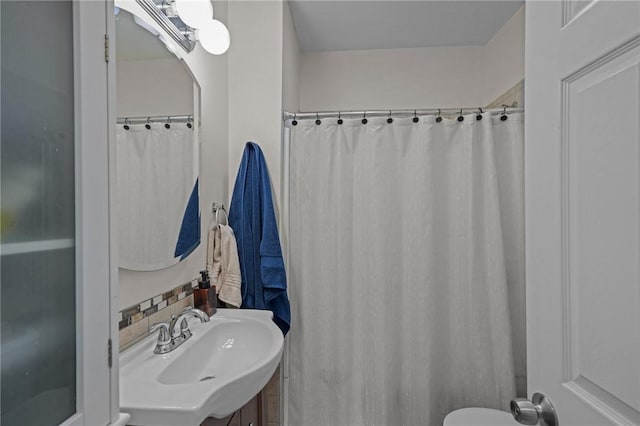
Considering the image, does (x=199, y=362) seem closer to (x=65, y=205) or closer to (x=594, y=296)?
(x=65, y=205)

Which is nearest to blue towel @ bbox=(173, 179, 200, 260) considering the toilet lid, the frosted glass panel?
the frosted glass panel

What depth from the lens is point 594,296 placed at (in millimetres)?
528

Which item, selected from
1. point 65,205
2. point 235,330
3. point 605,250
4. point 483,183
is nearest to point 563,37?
point 605,250

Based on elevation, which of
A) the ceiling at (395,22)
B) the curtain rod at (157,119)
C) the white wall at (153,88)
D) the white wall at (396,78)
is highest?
the ceiling at (395,22)

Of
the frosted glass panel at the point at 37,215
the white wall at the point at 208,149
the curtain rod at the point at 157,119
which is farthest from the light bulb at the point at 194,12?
the frosted glass panel at the point at 37,215

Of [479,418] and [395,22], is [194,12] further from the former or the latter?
[479,418]

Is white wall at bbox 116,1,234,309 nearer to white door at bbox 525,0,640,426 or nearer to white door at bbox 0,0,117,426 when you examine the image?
white door at bbox 0,0,117,426

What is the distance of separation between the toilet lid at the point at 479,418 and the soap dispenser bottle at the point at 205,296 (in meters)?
1.14

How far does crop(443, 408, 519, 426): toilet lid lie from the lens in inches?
58.4

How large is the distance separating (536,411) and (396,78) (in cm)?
234

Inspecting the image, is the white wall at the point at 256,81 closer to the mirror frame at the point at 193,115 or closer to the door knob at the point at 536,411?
the mirror frame at the point at 193,115

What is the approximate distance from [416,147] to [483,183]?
1.30 ft

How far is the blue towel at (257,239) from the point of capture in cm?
169

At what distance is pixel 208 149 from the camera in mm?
1633
